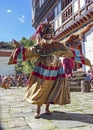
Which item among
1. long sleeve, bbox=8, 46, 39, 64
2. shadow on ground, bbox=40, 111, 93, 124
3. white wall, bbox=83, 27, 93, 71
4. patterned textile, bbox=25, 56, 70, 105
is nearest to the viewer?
shadow on ground, bbox=40, 111, 93, 124

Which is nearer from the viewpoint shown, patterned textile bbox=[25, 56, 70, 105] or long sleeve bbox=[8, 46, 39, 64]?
patterned textile bbox=[25, 56, 70, 105]

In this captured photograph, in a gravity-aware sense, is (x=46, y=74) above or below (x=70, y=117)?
above

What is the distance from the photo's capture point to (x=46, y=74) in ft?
14.8

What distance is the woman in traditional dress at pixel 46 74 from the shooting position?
443 cm

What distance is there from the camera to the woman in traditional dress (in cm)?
443

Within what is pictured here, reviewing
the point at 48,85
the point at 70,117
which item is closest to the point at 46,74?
the point at 48,85

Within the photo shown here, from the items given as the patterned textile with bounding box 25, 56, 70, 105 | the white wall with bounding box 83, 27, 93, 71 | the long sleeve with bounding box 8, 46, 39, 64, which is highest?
the white wall with bounding box 83, 27, 93, 71

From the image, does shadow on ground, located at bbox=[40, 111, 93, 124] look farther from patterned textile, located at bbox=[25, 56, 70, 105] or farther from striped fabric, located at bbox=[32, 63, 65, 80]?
striped fabric, located at bbox=[32, 63, 65, 80]

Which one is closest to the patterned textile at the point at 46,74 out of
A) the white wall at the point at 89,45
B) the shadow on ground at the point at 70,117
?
the shadow on ground at the point at 70,117

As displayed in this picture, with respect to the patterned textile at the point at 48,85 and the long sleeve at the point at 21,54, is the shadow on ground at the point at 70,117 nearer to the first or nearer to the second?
the patterned textile at the point at 48,85

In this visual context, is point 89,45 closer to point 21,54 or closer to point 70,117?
point 21,54

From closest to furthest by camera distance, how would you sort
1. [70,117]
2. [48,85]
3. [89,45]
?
[70,117] → [48,85] → [89,45]

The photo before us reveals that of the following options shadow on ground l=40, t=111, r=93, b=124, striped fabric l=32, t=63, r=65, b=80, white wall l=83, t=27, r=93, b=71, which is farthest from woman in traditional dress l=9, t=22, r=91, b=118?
white wall l=83, t=27, r=93, b=71

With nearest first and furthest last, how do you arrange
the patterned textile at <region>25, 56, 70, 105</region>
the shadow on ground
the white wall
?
the shadow on ground → the patterned textile at <region>25, 56, 70, 105</region> → the white wall
